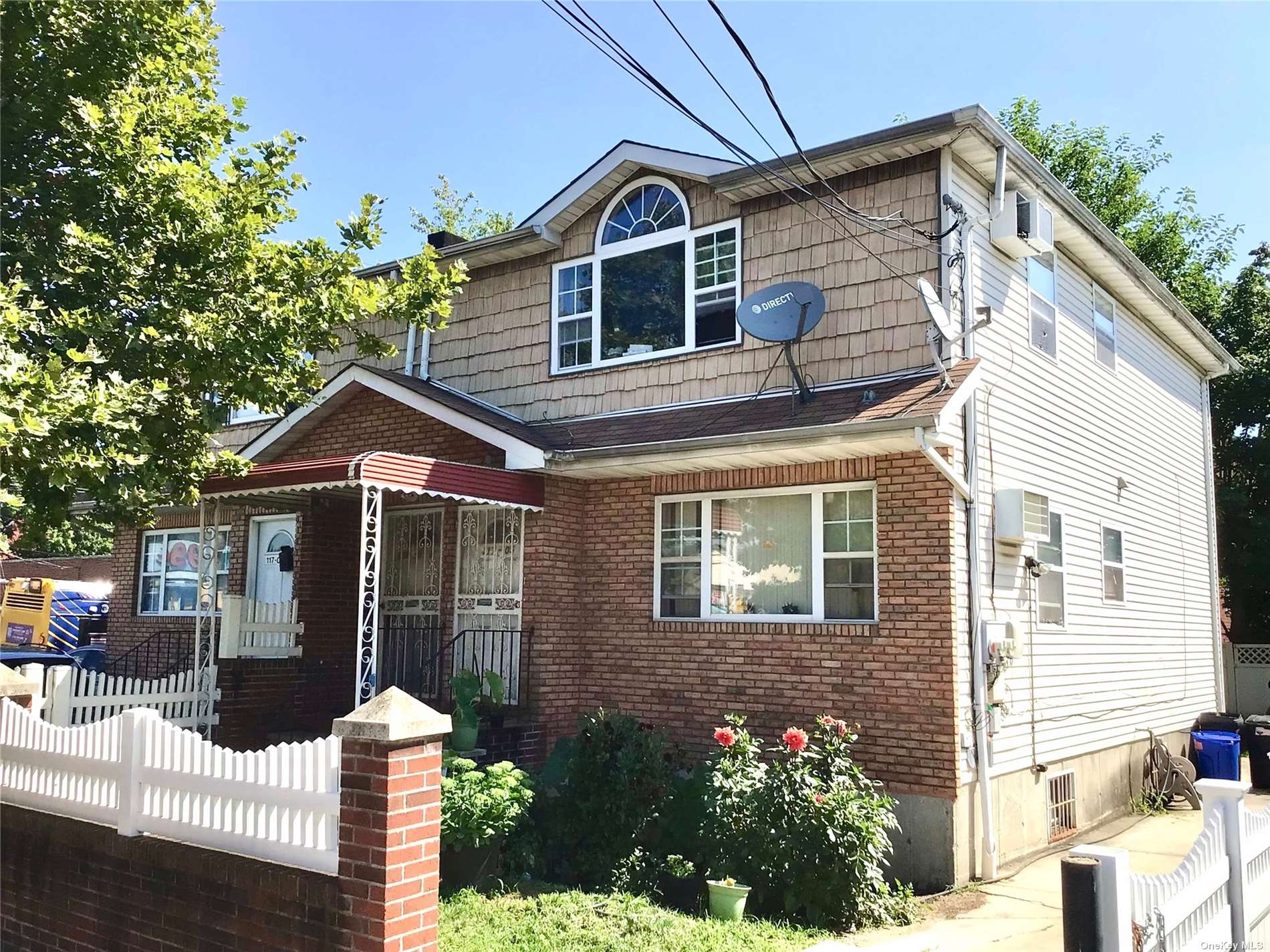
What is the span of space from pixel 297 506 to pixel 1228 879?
10252mm

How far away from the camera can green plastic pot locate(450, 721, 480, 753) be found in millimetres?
9375

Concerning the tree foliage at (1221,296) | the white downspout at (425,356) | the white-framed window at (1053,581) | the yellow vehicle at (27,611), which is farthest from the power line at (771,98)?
the yellow vehicle at (27,611)

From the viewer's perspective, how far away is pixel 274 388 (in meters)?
8.94

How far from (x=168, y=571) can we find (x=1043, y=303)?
12403mm

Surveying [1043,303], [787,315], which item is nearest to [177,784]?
[787,315]

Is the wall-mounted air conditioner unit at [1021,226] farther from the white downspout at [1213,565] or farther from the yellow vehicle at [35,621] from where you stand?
the yellow vehicle at [35,621]

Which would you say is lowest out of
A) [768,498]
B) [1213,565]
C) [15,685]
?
[15,685]

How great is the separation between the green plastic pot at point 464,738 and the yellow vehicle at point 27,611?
18215mm

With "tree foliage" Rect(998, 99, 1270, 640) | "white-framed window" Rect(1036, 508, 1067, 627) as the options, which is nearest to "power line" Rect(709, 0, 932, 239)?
"white-framed window" Rect(1036, 508, 1067, 627)

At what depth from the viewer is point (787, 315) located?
9.67 meters

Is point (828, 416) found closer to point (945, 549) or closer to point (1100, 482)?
point (945, 549)

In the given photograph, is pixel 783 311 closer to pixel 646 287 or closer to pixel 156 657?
pixel 646 287

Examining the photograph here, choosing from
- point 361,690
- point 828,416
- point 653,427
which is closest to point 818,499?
point 828,416

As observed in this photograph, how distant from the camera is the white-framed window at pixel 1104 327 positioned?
1272 centimetres
